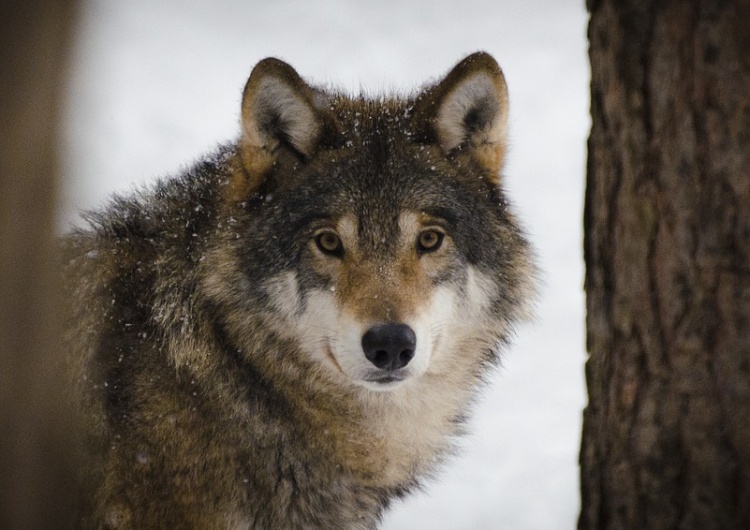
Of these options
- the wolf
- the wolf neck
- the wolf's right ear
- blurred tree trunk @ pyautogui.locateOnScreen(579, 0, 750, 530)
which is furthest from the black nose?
the wolf's right ear

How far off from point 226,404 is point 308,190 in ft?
3.29

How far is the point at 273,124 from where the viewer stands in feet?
12.1

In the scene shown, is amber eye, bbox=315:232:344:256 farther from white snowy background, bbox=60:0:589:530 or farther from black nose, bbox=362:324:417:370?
white snowy background, bbox=60:0:589:530

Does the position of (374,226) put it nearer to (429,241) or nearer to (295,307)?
(429,241)

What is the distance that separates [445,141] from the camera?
12.6ft

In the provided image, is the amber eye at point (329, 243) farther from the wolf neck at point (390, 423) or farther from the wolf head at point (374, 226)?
the wolf neck at point (390, 423)

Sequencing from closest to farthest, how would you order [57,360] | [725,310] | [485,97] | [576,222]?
[725,310], [57,360], [485,97], [576,222]

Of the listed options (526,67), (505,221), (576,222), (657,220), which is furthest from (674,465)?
(526,67)

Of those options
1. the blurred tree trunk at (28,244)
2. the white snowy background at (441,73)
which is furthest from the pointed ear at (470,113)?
the blurred tree trunk at (28,244)

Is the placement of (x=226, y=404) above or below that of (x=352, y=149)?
below

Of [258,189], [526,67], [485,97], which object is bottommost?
[258,189]

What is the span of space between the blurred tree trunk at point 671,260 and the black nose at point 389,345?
2.50 feet

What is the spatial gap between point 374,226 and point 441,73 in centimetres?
418

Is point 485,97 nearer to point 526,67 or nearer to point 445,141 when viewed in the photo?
point 445,141
